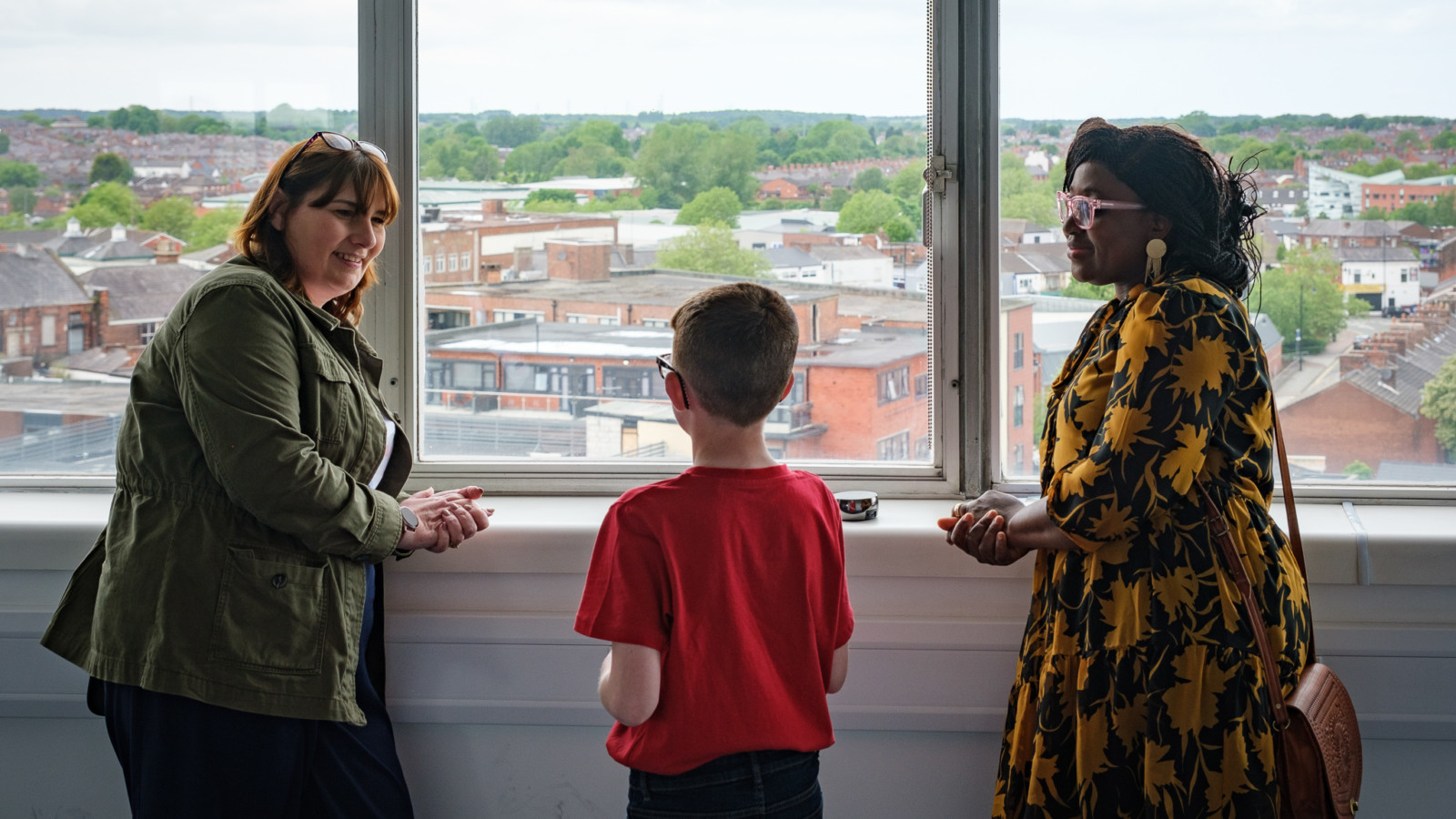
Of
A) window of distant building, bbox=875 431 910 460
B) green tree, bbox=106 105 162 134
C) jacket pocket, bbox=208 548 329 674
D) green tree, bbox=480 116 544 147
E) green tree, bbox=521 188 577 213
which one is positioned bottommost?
jacket pocket, bbox=208 548 329 674

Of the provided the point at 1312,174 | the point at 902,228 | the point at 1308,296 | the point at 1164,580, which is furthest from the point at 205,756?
the point at 1312,174

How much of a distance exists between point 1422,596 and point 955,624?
0.88 metres

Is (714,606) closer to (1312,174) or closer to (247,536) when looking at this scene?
(247,536)

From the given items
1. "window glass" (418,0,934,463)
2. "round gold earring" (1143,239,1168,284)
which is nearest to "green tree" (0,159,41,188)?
"window glass" (418,0,934,463)

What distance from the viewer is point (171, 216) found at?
8.32 ft

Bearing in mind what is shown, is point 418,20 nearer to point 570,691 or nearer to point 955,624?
point 570,691

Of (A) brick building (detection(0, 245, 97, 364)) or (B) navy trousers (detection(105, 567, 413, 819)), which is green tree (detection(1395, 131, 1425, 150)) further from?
(A) brick building (detection(0, 245, 97, 364))

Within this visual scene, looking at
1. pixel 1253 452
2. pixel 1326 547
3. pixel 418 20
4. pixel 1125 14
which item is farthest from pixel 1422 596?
pixel 418 20

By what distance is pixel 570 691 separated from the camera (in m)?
2.21

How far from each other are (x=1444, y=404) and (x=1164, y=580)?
123cm

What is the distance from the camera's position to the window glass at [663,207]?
2455 mm

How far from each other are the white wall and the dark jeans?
0.73 meters

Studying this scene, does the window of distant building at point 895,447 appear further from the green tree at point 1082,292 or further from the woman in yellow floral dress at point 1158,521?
the woman in yellow floral dress at point 1158,521

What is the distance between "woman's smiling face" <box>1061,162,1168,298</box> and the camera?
1659 millimetres
